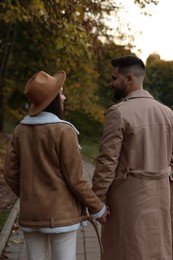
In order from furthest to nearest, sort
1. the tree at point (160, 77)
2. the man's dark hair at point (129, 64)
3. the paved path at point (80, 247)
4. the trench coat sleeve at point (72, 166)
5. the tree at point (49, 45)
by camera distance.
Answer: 1. the tree at point (160, 77)
2. the tree at point (49, 45)
3. the paved path at point (80, 247)
4. the man's dark hair at point (129, 64)
5. the trench coat sleeve at point (72, 166)

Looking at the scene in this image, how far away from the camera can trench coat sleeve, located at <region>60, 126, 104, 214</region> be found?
132 inches

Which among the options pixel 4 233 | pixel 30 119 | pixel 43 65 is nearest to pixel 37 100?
pixel 30 119

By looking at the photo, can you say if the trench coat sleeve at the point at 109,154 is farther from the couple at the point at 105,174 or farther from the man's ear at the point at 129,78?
the man's ear at the point at 129,78

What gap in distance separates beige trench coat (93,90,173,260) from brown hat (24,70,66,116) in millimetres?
476

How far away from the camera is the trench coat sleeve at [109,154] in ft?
11.9

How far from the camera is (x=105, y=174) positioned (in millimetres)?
3656

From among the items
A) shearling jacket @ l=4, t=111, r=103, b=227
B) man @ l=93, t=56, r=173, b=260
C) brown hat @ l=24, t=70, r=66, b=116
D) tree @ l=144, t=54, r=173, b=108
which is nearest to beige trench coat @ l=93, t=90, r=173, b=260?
man @ l=93, t=56, r=173, b=260

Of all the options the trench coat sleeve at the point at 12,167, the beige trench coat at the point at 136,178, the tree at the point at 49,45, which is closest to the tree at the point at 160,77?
the tree at the point at 49,45

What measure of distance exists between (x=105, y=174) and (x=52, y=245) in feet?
1.99

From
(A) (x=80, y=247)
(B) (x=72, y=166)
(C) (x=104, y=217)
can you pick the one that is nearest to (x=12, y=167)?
(B) (x=72, y=166)

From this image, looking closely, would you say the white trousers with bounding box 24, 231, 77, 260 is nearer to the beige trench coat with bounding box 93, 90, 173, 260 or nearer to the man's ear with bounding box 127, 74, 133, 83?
the beige trench coat with bounding box 93, 90, 173, 260

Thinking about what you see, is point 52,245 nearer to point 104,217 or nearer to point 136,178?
point 104,217

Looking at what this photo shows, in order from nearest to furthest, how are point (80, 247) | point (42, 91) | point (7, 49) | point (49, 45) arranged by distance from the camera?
point (42, 91), point (80, 247), point (49, 45), point (7, 49)

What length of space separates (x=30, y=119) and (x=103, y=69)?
18895mm
